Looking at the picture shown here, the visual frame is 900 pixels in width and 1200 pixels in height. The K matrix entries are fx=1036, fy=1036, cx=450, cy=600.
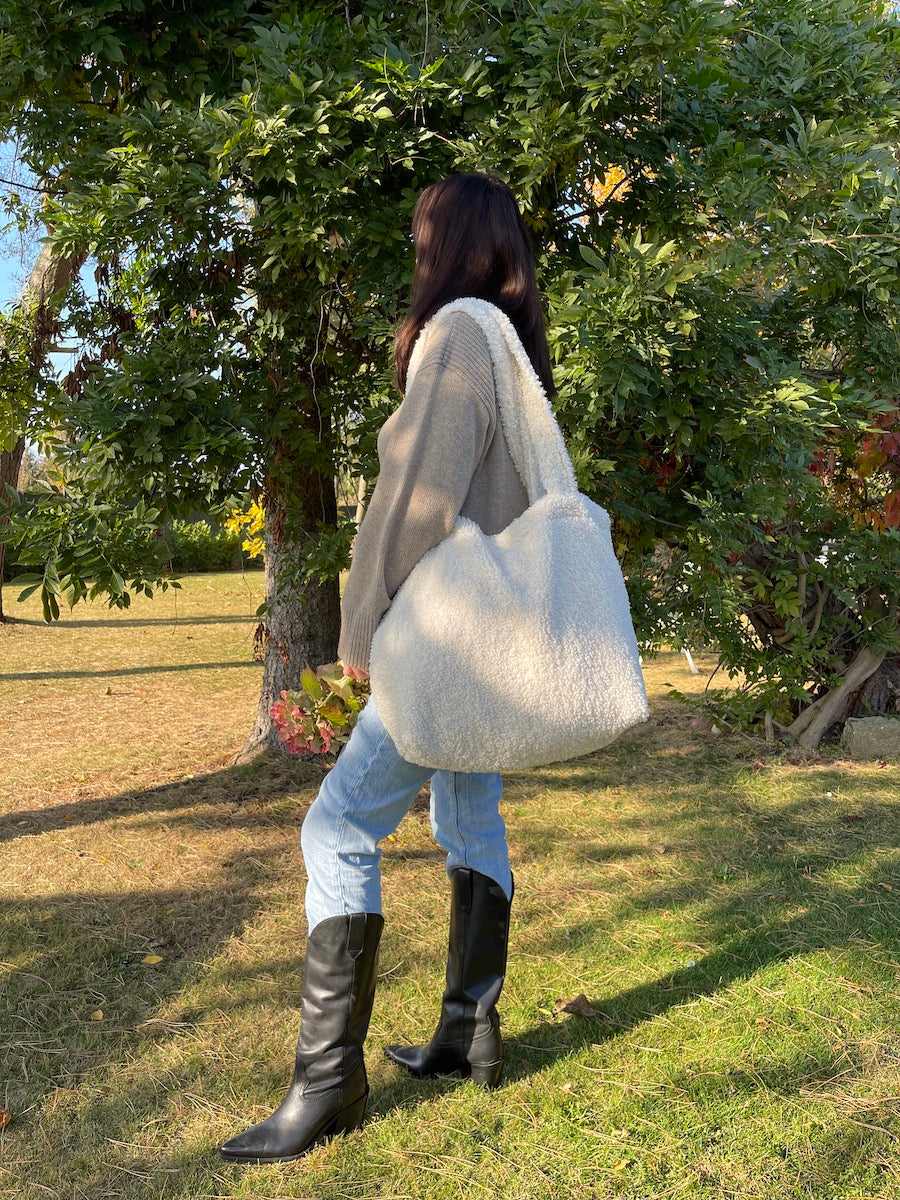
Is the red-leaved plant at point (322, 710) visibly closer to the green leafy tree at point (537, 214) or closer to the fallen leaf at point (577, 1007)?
the green leafy tree at point (537, 214)

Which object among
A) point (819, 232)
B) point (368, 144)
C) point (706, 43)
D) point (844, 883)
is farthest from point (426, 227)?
point (844, 883)

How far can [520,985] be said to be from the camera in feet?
9.45

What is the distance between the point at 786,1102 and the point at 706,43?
9.46 feet

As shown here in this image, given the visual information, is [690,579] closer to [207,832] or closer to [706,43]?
[706,43]

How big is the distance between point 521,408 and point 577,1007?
162cm

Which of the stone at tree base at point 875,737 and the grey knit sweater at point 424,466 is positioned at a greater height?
the grey knit sweater at point 424,466

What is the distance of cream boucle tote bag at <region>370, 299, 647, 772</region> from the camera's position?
183 cm

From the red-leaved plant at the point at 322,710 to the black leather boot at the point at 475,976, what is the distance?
1.91 m

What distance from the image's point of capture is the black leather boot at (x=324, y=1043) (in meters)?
2.07

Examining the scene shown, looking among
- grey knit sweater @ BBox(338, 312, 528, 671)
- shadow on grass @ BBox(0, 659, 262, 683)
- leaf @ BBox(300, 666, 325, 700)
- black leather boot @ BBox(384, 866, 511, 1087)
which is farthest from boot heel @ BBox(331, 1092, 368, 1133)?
shadow on grass @ BBox(0, 659, 262, 683)

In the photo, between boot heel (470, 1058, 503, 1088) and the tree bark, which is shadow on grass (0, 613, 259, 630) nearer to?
the tree bark

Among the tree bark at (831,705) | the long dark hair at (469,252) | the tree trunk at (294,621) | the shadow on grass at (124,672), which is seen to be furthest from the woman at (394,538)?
the shadow on grass at (124,672)

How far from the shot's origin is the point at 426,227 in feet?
6.79

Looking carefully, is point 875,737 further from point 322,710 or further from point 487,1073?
point 487,1073
